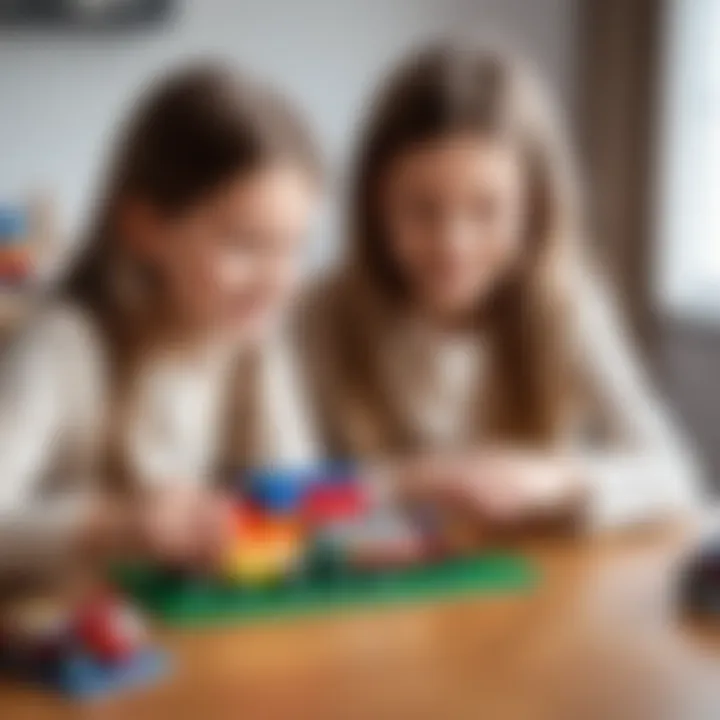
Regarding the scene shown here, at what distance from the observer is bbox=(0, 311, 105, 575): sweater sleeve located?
44.6 inches

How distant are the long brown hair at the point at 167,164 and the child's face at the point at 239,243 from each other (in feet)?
0.04

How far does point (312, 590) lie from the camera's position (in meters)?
1.16

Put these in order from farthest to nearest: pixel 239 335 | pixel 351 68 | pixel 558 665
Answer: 1. pixel 351 68
2. pixel 239 335
3. pixel 558 665

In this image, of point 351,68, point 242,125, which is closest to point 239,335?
point 242,125

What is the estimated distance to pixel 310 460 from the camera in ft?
4.83

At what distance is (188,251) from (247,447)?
243 millimetres

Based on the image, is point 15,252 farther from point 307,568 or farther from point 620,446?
point 307,568

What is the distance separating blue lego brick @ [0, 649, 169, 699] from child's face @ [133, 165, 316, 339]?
0.38m

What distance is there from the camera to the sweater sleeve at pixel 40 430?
1.13 meters

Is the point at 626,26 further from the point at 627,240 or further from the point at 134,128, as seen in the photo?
the point at 134,128

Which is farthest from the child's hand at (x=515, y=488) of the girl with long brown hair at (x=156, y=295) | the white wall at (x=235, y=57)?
the white wall at (x=235, y=57)

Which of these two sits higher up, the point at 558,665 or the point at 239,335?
the point at 239,335

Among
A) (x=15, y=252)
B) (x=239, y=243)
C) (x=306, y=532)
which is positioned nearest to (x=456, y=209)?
(x=239, y=243)

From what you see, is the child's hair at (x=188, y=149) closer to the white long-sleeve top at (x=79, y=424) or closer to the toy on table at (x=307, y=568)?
the white long-sleeve top at (x=79, y=424)
